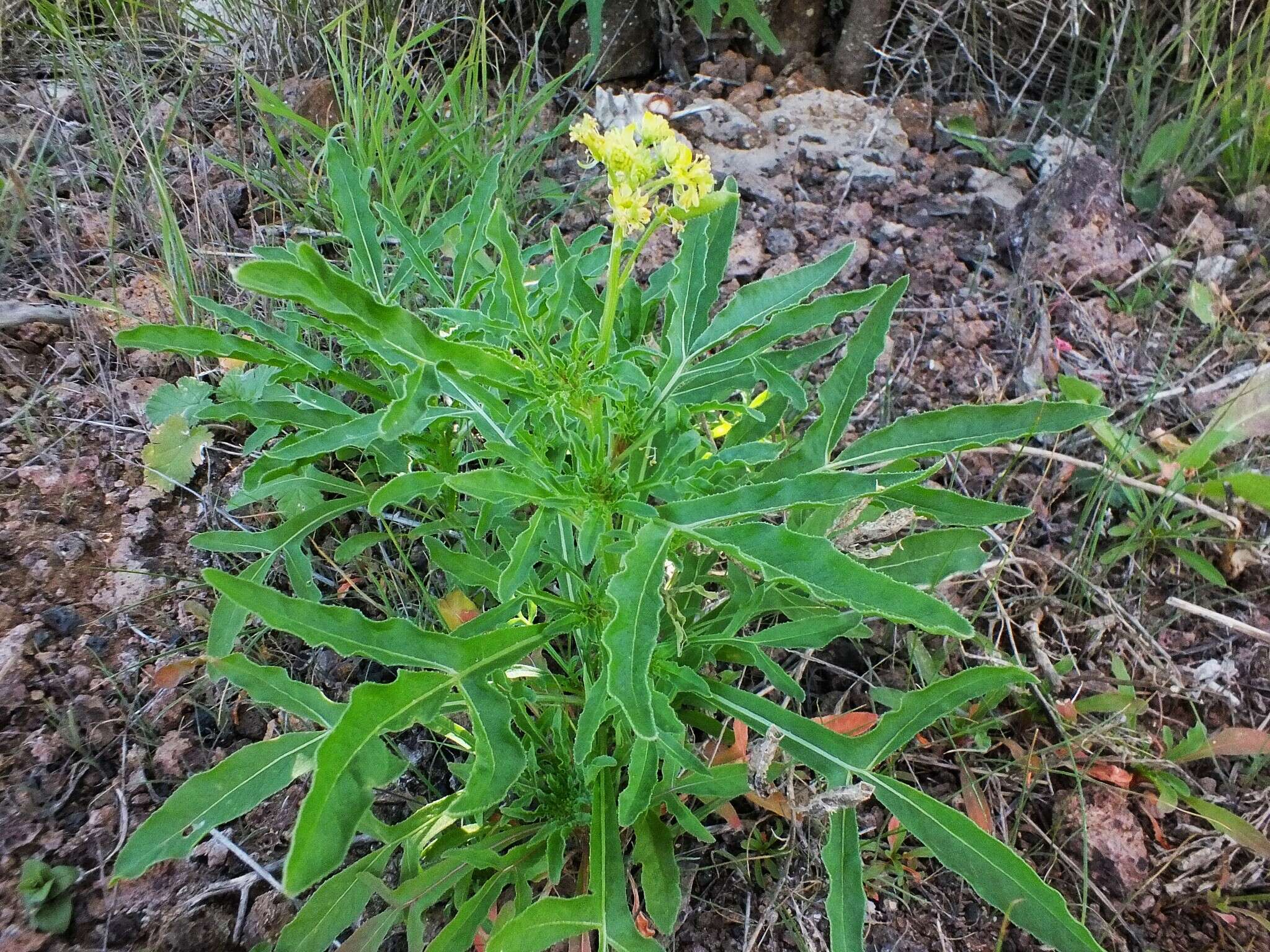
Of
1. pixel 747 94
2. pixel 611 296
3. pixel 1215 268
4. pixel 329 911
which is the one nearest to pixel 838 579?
pixel 611 296

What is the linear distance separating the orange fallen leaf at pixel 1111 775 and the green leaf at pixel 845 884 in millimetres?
714

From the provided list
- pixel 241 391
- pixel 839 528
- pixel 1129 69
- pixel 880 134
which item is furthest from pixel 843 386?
pixel 1129 69

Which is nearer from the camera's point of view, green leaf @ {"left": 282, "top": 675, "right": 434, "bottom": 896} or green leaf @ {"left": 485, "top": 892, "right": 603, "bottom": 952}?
green leaf @ {"left": 282, "top": 675, "right": 434, "bottom": 896}

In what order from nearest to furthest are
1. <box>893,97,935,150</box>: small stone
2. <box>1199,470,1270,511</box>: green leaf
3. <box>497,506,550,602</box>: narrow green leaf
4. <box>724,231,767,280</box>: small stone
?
<box>497,506,550,602</box>: narrow green leaf
<box>1199,470,1270,511</box>: green leaf
<box>724,231,767,280</box>: small stone
<box>893,97,935,150</box>: small stone

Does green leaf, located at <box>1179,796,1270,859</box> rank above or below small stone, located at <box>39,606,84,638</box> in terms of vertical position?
below

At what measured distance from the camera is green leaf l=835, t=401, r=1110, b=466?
111 centimetres

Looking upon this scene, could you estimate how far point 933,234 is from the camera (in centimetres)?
251

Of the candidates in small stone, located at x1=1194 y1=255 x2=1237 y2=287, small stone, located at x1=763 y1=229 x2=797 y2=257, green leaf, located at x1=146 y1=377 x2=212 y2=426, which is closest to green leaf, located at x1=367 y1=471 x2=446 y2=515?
green leaf, located at x1=146 y1=377 x2=212 y2=426

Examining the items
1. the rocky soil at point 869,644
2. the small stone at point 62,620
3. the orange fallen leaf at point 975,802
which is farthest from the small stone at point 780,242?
the small stone at point 62,620

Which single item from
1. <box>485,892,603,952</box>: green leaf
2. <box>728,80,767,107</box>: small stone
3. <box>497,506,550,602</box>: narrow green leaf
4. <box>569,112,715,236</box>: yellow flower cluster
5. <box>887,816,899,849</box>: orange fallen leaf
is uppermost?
<box>569,112,715,236</box>: yellow flower cluster

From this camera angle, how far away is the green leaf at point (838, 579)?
2.89ft

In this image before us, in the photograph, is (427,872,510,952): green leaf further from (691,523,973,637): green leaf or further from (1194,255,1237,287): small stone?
(1194,255,1237,287): small stone

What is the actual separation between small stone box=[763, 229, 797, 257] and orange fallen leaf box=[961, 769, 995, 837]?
1.53 metres

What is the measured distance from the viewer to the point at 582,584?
122 centimetres
